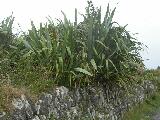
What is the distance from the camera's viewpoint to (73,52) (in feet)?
38.0

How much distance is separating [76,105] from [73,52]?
4.69 feet

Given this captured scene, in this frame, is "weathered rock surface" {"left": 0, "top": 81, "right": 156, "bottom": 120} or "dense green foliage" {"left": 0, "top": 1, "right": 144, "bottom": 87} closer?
"weathered rock surface" {"left": 0, "top": 81, "right": 156, "bottom": 120}

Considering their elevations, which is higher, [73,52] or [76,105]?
[73,52]

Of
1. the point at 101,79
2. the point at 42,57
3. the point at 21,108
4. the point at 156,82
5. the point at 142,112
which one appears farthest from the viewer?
the point at 156,82

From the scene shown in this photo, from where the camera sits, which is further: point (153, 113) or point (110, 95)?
point (153, 113)

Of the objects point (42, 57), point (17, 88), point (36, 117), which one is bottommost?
point (36, 117)

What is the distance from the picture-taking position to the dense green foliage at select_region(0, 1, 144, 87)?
430 inches

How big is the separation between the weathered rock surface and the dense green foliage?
0.32 meters

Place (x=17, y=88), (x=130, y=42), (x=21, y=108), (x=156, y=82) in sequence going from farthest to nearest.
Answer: (x=156, y=82) → (x=130, y=42) → (x=17, y=88) → (x=21, y=108)

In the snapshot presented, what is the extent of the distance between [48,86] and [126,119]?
4.02 m

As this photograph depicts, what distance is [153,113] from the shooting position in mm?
15711

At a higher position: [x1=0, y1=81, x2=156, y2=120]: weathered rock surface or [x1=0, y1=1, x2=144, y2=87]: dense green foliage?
[x1=0, y1=1, x2=144, y2=87]: dense green foliage

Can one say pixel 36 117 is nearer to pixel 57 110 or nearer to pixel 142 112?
pixel 57 110

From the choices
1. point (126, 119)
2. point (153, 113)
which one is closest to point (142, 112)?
point (153, 113)
